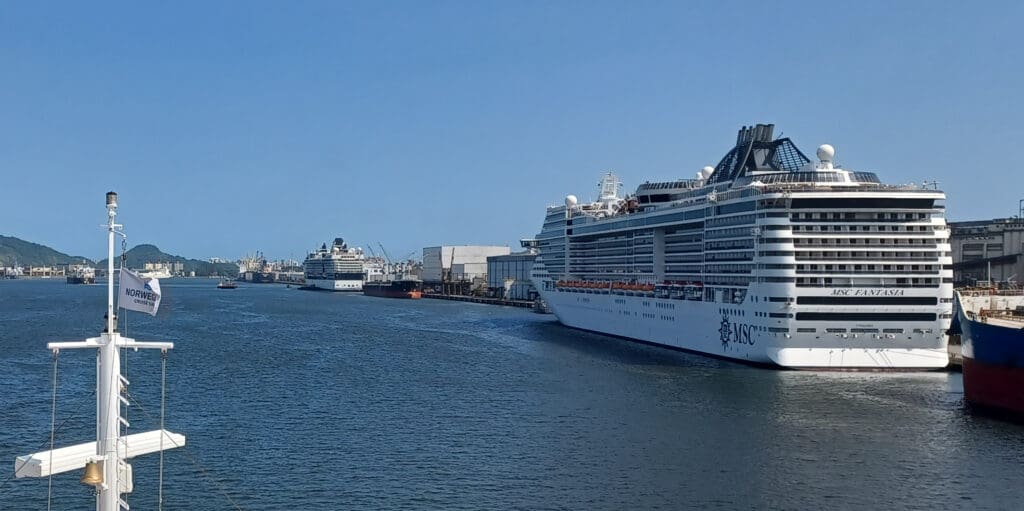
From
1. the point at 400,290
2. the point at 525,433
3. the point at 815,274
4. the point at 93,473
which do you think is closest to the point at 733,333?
the point at 815,274

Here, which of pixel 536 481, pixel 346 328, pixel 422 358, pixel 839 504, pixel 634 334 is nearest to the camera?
pixel 839 504

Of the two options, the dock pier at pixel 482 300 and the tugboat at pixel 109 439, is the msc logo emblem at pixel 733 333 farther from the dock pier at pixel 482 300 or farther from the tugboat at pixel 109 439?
the dock pier at pixel 482 300

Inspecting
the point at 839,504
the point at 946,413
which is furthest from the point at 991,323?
the point at 839,504

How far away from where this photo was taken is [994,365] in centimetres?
3594

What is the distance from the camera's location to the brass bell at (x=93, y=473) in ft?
35.3

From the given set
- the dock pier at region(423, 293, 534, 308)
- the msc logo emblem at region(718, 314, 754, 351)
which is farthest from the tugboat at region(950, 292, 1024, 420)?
the dock pier at region(423, 293, 534, 308)

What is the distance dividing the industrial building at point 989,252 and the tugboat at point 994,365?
39.3 metres

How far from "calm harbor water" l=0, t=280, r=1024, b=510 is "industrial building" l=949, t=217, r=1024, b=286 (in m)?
37.5

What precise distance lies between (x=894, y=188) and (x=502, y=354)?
25175 millimetres

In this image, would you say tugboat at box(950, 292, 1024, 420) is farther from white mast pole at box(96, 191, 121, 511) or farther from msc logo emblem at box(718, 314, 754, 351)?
white mast pole at box(96, 191, 121, 511)

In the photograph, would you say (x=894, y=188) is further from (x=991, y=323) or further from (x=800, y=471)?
(x=800, y=471)

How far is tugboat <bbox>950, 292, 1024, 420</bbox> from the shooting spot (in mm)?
34688

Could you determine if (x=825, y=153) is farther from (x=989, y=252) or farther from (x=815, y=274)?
(x=989, y=252)

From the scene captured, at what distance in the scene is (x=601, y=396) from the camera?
4012 cm
